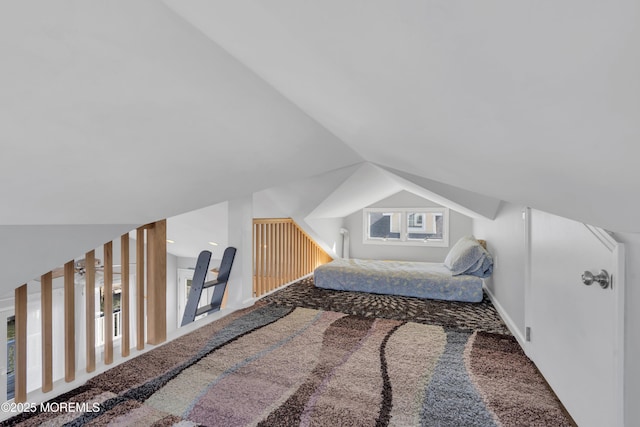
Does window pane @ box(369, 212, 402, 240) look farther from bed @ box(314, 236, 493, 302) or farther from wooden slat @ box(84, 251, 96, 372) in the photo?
wooden slat @ box(84, 251, 96, 372)

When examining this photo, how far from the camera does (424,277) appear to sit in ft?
12.8

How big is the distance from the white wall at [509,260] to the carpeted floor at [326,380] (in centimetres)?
23

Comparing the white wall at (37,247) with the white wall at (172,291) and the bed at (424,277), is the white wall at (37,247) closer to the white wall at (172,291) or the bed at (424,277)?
the bed at (424,277)

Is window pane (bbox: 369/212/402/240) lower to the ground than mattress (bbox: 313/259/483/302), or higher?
higher

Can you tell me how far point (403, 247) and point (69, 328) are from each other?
5.03m

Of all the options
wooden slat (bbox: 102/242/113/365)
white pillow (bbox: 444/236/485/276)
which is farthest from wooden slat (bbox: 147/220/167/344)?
white pillow (bbox: 444/236/485/276)

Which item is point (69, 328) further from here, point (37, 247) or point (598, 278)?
point (598, 278)

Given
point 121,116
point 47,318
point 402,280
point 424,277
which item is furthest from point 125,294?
point 424,277

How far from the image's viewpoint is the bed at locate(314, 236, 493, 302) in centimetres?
371

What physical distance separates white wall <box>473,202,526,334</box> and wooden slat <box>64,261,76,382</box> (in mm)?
3116

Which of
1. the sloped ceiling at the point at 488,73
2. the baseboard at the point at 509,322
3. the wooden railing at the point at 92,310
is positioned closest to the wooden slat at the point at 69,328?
the wooden railing at the point at 92,310

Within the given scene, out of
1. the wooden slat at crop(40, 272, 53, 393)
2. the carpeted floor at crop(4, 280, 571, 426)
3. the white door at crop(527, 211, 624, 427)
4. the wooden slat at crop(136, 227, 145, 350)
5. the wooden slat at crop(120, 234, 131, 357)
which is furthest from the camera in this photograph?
the wooden slat at crop(136, 227, 145, 350)

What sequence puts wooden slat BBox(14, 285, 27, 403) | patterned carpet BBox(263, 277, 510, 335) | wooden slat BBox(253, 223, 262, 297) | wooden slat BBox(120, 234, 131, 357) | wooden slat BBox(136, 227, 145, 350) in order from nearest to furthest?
wooden slat BBox(14, 285, 27, 403)
wooden slat BBox(120, 234, 131, 357)
wooden slat BBox(136, 227, 145, 350)
patterned carpet BBox(263, 277, 510, 335)
wooden slat BBox(253, 223, 262, 297)

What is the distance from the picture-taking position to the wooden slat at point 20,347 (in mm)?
1760
